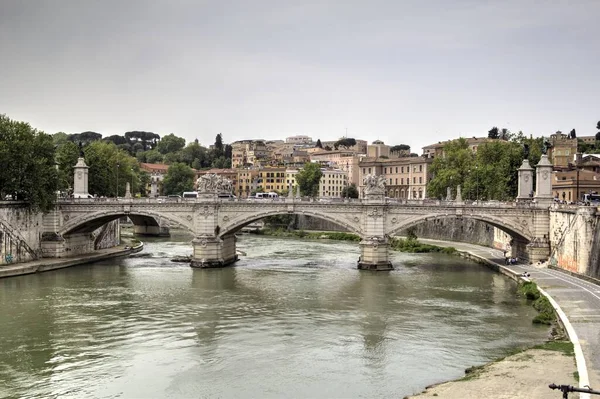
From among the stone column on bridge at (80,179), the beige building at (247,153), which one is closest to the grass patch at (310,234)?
the stone column on bridge at (80,179)

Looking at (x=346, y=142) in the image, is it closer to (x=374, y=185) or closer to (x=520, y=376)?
(x=374, y=185)

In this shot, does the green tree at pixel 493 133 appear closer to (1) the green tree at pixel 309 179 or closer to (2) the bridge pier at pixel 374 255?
(1) the green tree at pixel 309 179

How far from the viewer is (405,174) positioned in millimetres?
101938

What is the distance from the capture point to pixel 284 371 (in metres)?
22.9

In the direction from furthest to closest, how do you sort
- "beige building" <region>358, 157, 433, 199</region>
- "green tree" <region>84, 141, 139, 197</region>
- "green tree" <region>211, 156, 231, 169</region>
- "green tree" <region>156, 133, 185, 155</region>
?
"green tree" <region>156, 133, 185, 155</region> → "green tree" <region>211, 156, 231, 169</region> → "beige building" <region>358, 157, 433, 199</region> → "green tree" <region>84, 141, 139, 197</region>

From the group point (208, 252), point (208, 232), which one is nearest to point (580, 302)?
point (208, 252)

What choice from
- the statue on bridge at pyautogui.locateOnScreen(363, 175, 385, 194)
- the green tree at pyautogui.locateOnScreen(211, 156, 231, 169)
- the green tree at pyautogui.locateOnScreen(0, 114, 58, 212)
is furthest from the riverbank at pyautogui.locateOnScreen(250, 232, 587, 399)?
the green tree at pyautogui.locateOnScreen(211, 156, 231, 169)

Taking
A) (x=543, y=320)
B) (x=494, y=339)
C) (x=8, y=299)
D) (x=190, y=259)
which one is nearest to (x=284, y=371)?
(x=494, y=339)

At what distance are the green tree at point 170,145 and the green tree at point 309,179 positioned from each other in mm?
83779

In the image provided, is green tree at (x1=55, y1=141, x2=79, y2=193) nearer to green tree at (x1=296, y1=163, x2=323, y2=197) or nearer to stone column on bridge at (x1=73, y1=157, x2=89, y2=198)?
stone column on bridge at (x1=73, y1=157, x2=89, y2=198)

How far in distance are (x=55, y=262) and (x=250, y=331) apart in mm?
23379

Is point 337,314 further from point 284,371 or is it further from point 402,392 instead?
point 402,392

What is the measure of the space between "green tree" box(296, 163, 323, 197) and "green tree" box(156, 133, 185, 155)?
83.8m

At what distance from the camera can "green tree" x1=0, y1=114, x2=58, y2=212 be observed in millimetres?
45562
